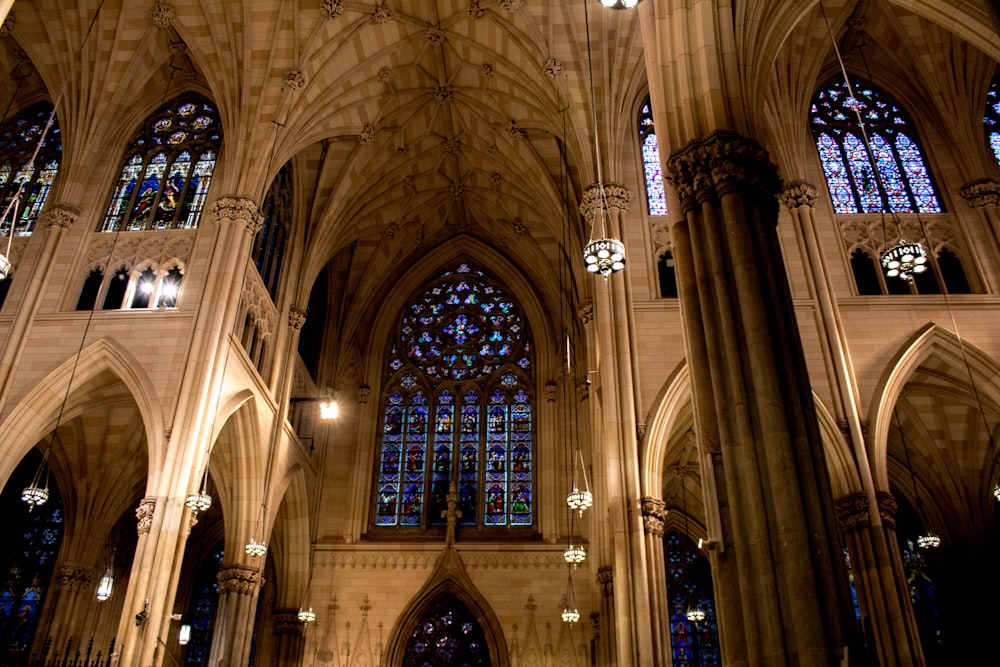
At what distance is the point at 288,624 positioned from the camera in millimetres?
22531

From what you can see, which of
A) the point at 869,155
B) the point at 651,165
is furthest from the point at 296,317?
the point at 869,155

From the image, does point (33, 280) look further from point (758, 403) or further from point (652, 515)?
point (758, 403)

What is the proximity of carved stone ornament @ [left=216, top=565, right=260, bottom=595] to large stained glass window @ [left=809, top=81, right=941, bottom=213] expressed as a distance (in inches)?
603

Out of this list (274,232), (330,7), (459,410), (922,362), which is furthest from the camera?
(459,410)

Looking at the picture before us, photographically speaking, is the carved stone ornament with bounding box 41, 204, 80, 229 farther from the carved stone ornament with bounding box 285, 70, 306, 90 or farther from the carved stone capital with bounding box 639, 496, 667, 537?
the carved stone capital with bounding box 639, 496, 667, 537

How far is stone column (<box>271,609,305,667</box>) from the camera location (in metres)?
22.2

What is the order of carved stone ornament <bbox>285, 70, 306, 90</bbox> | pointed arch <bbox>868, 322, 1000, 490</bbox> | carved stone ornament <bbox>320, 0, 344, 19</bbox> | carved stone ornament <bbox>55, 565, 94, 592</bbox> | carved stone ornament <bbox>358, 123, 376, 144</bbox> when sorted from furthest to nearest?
carved stone ornament <bbox>358, 123, 376, 144</bbox> < carved stone ornament <bbox>55, 565, 94, 592</bbox> < carved stone ornament <bbox>320, 0, 344, 19</bbox> < carved stone ornament <bbox>285, 70, 306, 90</bbox> < pointed arch <bbox>868, 322, 1000, 490</bbox>

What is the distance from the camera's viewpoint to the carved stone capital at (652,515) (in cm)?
1446

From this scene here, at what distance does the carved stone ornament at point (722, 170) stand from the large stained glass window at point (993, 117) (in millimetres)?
12058

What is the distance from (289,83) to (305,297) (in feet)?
19.2

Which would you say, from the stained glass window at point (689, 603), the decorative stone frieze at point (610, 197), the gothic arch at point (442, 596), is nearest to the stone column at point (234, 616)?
the gothic arch at point (442, 596)

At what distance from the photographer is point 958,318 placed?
1636 centimetres

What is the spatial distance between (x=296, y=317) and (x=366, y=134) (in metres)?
Answer: 5.33

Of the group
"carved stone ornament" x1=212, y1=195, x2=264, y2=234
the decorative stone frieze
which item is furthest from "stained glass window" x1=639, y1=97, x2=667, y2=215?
"carved stone ornament" x1=212, y1=195, x2=264, y2=234
